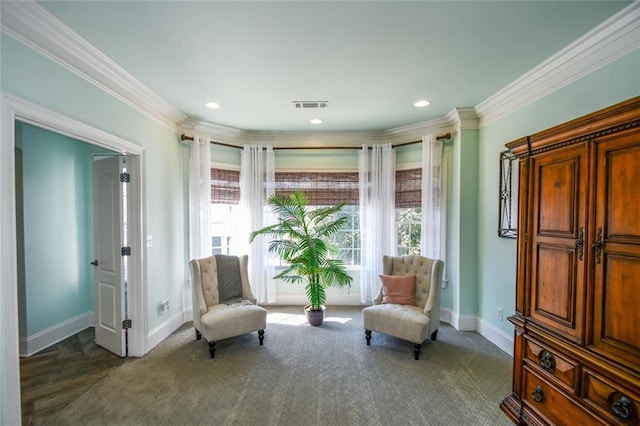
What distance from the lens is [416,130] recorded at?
4.20m

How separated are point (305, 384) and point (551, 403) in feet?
5.75

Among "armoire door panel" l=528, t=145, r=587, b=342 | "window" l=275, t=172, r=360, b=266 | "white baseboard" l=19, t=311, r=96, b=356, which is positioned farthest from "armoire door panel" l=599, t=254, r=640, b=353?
"white baseboard" l=19, t=311, r=96, b=356

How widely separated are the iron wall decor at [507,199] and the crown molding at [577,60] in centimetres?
53

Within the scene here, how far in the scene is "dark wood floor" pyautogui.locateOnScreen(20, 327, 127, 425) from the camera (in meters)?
2.23

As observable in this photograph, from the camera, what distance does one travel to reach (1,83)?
1.72 m

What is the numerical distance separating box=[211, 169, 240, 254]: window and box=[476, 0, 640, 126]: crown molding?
355 centimetres

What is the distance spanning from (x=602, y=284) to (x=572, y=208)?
0.44 m

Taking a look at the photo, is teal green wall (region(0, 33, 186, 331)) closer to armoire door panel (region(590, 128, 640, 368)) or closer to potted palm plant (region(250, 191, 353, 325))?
potted palm plant (region(250, 191, 353, 325))

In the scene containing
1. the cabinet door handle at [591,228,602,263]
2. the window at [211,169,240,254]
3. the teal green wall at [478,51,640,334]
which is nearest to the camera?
the cabinet door handle at [591,228,602,263]

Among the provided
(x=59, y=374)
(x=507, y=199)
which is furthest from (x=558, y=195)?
(x=59, y=374)

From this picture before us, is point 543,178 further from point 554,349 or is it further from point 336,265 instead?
point 336,265

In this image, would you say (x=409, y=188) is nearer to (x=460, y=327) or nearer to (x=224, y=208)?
(x=460, y=327)

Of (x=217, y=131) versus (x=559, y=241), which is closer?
(x=559, y=241)

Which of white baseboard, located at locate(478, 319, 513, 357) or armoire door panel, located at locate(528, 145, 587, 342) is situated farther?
white baseboard, located at locate(478, 319, 513, 357)
